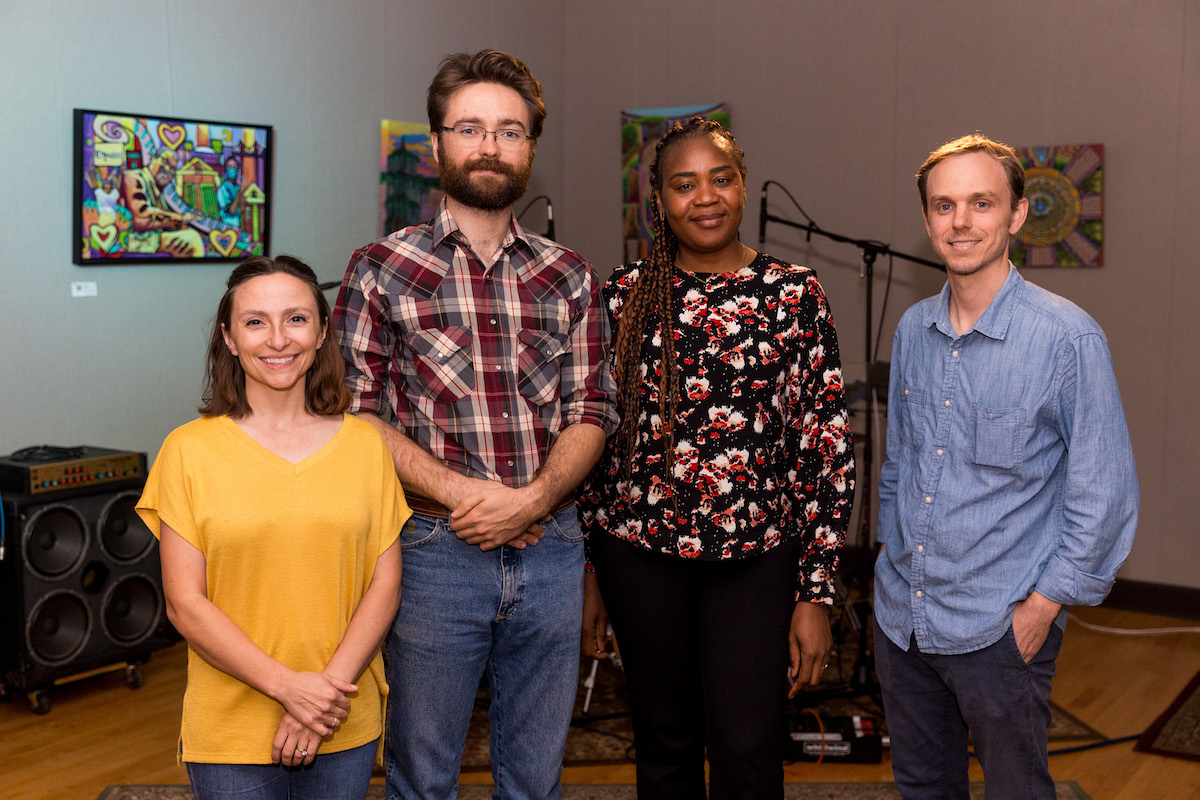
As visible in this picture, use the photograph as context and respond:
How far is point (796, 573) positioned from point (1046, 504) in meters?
0.45

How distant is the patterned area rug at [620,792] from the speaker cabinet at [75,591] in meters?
0.70

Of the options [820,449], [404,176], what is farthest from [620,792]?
[404,176]

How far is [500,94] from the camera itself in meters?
1.81

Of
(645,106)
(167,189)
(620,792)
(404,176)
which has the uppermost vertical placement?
(645,106)

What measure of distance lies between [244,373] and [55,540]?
7.42 ft

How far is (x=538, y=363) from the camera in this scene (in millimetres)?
1854

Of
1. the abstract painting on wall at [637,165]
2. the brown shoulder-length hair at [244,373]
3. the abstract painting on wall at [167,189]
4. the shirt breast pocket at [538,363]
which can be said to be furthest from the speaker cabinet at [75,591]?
the abstract painting on wall at [637,165]

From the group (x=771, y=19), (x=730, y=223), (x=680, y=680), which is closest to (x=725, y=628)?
(x=680, y=680)

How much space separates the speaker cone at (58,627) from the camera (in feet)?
11.3

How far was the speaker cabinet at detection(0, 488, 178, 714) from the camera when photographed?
3.41 m

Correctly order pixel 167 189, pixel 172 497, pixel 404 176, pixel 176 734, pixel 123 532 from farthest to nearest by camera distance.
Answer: pixel 404 176 → pixel 167 189 → pixel 123 532 → pixel 176 734 → pixel 172 497

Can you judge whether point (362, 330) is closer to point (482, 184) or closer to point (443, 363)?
point (443, 363)

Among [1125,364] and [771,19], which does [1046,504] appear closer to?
[1125,364]

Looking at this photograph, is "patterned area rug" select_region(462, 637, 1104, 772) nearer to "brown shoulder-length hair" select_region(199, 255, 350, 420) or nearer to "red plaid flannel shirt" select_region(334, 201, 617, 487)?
"red plaid flannel shirt" select_region(334, 201, 617, 487)
